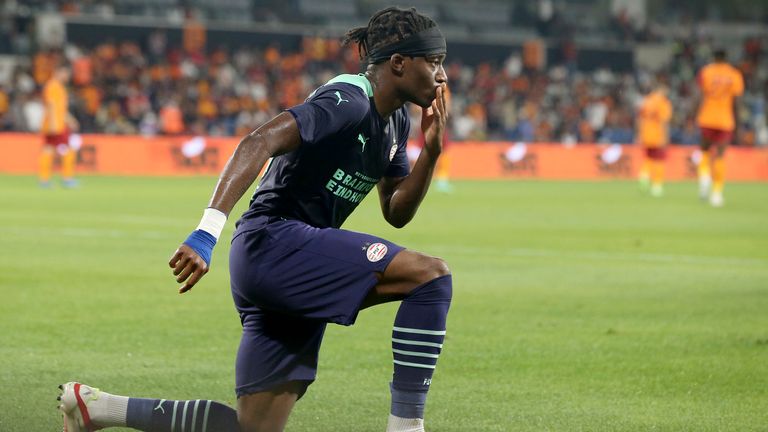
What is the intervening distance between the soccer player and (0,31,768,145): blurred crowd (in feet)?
90.1

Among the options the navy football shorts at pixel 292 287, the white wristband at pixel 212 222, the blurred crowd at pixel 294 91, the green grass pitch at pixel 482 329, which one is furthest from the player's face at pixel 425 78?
the blurred crowd at pixel 294 91

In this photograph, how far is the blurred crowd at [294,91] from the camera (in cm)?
3372

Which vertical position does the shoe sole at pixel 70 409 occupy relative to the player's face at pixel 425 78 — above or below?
below

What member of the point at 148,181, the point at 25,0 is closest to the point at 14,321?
the point at 148,181

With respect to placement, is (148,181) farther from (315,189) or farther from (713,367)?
(315,189)

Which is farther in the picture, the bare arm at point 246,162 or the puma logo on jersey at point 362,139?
the puma logo on jersey at point 362,139

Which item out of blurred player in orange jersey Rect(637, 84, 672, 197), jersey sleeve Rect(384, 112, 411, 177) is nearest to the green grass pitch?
jersey sleeve Rect(384, 112, 411, 177)

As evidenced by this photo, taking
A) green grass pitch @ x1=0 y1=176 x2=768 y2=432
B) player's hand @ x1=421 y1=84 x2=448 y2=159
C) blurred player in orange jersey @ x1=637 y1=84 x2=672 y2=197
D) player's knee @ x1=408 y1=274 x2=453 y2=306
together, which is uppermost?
player's hand @ x1=421 y1=84 x2=448 y2=159

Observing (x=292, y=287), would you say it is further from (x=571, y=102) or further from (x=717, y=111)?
(x=571, y=102)

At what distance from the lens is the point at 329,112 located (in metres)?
4.38

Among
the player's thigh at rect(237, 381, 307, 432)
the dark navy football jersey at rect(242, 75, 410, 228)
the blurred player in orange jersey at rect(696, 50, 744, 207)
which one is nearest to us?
the dark navy football jersey at rect(242, 75, 410, 228)

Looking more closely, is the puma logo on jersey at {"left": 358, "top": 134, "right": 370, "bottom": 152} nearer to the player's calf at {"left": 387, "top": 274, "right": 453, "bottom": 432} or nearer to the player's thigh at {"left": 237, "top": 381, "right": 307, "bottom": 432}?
the player's calf at {"left": 387, "top": 274, "right": 453, "bottom": 432}

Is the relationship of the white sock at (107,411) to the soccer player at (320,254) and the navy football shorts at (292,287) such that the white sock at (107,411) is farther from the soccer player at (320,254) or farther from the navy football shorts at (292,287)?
the navy football shorts at (292,287)

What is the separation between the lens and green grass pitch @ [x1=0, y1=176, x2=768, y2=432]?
5898 mm
